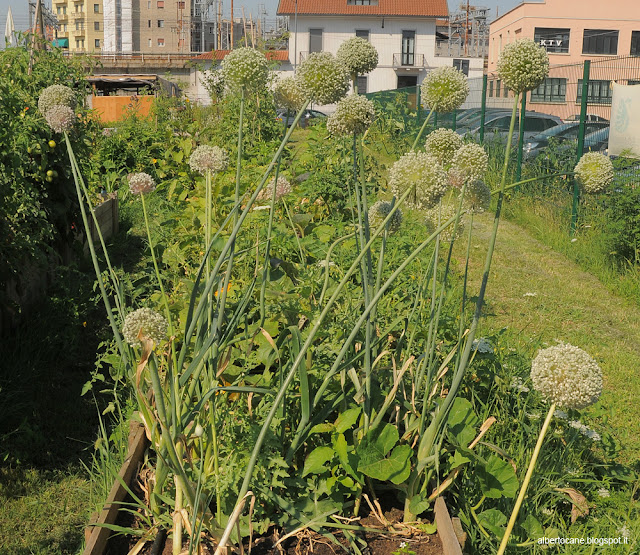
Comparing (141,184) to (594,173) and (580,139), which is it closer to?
(594,173)

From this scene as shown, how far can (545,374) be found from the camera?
1819 mm

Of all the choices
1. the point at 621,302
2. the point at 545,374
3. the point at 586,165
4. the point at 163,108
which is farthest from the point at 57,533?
the point at 163,108

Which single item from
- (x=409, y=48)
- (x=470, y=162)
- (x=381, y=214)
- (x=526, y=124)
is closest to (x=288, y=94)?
(x=381, y=214)

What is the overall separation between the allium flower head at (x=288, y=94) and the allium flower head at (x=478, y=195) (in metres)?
0.63

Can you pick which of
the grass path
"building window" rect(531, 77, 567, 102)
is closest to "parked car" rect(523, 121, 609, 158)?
"building window" rect(531, 77, 567, 102)

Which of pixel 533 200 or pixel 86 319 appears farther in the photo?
pixel 533 200

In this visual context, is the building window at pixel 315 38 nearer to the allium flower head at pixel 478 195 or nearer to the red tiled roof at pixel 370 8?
the red tiled roof at pixel 370 8

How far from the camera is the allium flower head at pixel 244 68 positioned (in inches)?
92.7

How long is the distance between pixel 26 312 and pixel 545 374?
353 cm

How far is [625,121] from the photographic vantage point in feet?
24.3

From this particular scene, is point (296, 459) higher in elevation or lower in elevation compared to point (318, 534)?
higher

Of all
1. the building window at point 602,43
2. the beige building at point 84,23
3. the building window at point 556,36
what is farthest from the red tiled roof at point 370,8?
the beige building at point 84,23

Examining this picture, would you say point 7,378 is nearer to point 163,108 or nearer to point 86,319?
point 86,319

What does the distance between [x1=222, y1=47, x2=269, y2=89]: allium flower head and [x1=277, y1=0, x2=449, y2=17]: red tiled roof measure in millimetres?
47853
